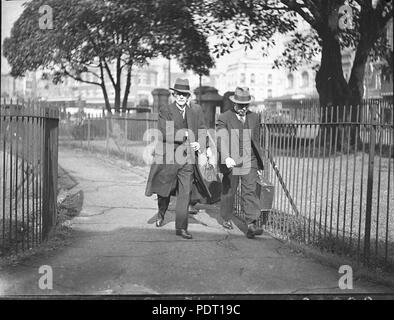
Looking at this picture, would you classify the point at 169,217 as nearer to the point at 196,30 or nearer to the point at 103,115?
the point at 196,30

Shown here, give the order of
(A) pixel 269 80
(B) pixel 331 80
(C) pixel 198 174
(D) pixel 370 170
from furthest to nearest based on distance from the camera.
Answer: (B) pixel 331 80 < (A) pixel 269 80 < (C) pixel 198 174 < (D) pixel 370 170

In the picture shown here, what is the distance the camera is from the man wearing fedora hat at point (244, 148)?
5418mm

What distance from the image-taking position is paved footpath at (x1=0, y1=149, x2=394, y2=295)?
12.4 ft

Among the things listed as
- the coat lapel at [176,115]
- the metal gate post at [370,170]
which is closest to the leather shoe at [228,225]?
the coat lapel at [176,115]

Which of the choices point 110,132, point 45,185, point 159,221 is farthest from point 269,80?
point 110,132

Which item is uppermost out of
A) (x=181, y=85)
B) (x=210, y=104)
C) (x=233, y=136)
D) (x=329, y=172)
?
(x=210, y=104)

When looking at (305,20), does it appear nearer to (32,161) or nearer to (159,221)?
(159,221)

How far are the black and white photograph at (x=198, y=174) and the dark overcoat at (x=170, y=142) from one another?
1 cm

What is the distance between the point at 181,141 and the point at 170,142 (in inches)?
4.9

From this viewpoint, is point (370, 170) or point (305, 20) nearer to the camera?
point (370, 170)

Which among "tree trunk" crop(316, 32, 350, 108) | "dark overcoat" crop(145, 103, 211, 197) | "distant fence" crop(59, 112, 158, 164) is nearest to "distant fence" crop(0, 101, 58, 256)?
"dark overcoat" crop(145, 103, 211, 197)

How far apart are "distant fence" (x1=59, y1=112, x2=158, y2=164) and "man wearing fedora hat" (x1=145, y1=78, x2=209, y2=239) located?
21.9ft

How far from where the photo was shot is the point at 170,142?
5406mm

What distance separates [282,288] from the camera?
12.4 ft
